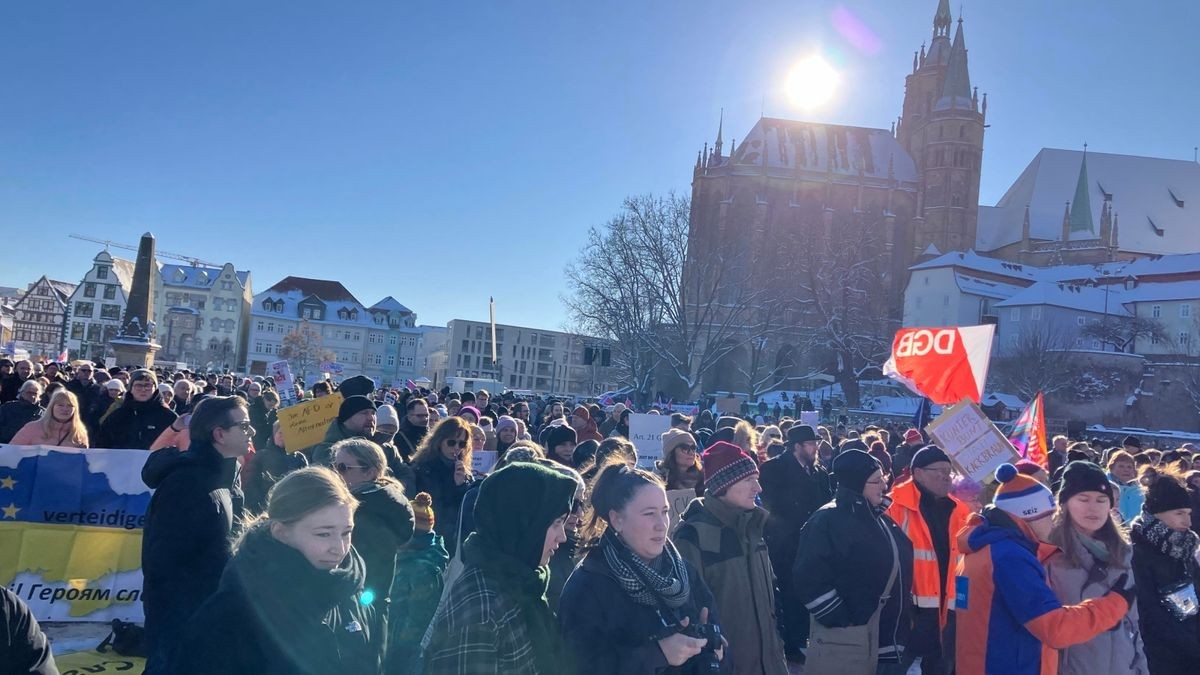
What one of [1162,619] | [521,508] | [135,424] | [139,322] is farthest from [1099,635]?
[139,322]

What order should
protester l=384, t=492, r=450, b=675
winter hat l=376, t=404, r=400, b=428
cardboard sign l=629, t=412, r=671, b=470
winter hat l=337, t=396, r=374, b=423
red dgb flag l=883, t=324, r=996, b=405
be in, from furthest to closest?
cardboard sign l=629, t=412, r=671, b=470 → red dgb flag l=883, t=324, r=996, b=405 → winter hat l=376, t=404, r=400, b=428 → winter hat l=337, t=396, r=374, b=423 → protester l=384, t=492, r=450, b=675

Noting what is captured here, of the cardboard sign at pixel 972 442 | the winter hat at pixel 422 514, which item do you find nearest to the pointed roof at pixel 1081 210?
the cardboard sign at pixel 972 442

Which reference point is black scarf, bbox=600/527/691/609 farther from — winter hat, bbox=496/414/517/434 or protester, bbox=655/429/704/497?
winter hat, bbox=496/414/517/434

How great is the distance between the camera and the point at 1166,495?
459cm

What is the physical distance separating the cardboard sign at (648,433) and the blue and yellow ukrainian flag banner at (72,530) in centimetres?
670

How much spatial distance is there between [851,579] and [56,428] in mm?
6970

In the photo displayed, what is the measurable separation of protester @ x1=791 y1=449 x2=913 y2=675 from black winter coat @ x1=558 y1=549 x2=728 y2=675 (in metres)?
1.71

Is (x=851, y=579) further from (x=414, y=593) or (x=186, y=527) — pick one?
(x=186, y=527)

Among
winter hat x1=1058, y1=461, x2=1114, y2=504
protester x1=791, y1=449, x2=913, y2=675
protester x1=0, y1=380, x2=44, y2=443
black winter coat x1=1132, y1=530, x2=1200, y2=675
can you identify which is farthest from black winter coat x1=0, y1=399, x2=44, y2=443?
black winter coat x1=1132, y1=530, x2=1200, y2=675

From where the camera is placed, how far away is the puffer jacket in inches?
156

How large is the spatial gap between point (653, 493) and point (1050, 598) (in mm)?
2000

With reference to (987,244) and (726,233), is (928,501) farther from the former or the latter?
(987,244)

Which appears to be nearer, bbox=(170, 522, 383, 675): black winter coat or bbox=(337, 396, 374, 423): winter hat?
bbox=(170, 522, 383, 675): black winter coat

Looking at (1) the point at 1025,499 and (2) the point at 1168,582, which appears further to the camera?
(2) the point at 1168,582
